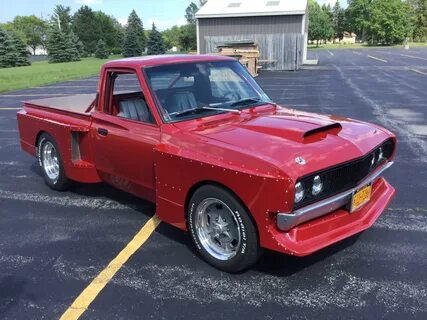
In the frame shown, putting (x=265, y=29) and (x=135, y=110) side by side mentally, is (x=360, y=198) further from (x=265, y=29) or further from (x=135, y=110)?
(x=265, y=29)

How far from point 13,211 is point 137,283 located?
8.22 feet

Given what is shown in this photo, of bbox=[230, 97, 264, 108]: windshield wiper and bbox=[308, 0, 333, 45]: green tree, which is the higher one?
bbox=[308, 0, 333, 45]: green tree

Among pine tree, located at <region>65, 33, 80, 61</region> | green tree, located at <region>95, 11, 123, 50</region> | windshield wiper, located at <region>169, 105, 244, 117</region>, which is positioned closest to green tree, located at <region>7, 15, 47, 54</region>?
green tree, located at <region>95, 11, 123, 50</region>

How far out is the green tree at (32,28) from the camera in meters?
103

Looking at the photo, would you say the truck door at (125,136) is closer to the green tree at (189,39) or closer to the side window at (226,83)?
the side window at (226,83)

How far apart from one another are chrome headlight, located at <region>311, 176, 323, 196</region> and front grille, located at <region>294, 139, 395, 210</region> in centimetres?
2

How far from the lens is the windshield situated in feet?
13.7

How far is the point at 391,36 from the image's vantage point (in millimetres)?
83500

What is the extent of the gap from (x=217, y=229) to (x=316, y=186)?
93 centimetres

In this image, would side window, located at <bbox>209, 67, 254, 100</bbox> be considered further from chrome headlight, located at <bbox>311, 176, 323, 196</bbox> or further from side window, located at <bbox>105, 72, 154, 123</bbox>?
chrome headlight, located at <bbox>311, 176, 323, 196</bbox>

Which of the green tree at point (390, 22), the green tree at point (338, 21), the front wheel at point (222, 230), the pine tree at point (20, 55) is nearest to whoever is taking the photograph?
the front wheel at point (222, 230)

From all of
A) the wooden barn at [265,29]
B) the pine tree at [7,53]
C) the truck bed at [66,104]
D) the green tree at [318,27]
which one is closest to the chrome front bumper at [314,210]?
the truck bed at [66,104]

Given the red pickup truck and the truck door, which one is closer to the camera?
the red pickup truck

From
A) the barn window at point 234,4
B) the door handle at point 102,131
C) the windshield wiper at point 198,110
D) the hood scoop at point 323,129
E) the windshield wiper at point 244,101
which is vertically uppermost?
the barn window at point 234,4
